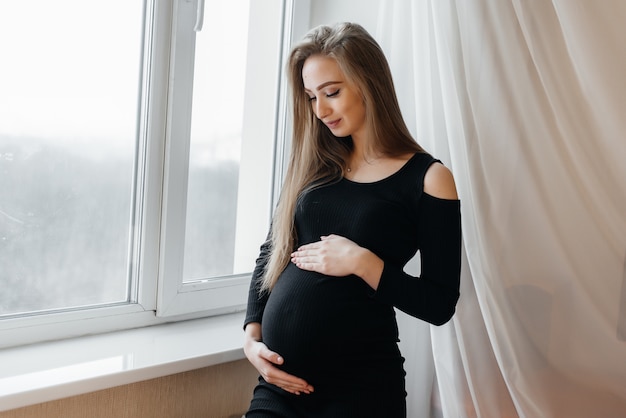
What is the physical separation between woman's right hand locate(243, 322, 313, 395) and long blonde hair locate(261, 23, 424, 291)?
0.52ft

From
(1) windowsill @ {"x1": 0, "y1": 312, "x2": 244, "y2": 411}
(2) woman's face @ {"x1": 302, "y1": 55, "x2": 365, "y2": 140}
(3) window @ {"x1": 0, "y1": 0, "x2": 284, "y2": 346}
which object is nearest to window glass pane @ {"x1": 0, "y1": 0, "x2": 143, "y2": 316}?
(3) window @ {"x1": 0, "y1": 0, "x2": 284, "y2": 346}

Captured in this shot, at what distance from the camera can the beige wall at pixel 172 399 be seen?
4.06 ft

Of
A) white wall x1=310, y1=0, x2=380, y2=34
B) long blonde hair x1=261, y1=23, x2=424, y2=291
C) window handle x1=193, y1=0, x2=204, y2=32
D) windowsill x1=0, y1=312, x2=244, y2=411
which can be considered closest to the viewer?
windowsill x1=0, y1=312, x2=244, y2=411

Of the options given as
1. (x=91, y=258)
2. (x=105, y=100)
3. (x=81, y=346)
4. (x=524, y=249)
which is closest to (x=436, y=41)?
(x=524, y=249)

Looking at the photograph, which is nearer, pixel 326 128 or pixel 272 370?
pixel 272 370

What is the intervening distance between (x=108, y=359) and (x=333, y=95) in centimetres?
78

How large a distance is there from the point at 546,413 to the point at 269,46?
4.38 feet

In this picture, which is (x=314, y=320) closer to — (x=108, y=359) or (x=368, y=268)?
(x=368, y=268)

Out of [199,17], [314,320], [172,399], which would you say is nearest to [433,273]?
[314,320]

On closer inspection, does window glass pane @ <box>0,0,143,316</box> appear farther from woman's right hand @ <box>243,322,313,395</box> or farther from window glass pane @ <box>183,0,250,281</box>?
woman's right hand @ <box>243,322,313,395</box>

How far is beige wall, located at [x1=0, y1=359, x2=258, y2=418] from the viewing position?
1237mm

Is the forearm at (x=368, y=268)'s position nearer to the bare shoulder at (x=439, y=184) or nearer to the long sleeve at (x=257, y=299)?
the bare shoulder at (x=439, y=184)

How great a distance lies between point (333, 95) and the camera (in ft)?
4.29

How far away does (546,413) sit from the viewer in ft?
4.53
